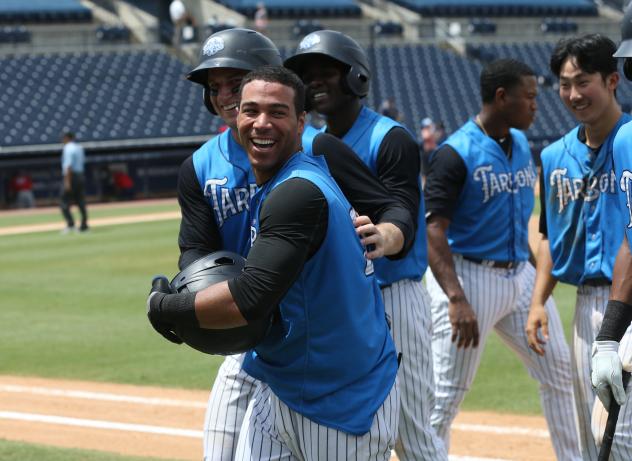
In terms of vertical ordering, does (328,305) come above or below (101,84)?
above


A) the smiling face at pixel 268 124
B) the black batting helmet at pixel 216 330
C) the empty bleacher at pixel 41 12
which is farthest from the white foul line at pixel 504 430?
the empty bleacher at pixel 41 12

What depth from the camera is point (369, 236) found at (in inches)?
133

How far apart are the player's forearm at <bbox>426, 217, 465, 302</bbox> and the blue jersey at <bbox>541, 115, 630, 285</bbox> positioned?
0.58m

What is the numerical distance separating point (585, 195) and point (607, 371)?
1158mm

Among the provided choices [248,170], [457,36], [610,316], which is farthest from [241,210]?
[457,36]

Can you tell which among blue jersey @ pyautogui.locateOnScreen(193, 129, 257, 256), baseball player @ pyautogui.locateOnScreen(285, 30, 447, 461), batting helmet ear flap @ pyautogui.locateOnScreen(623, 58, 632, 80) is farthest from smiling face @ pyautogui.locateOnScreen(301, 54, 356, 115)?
batting helmet ear flap @ pyautogui.locateOnScreen(623, 58, 632, 80)

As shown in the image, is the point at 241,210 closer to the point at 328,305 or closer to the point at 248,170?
the point at 248,170

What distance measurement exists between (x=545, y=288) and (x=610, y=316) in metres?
1.14

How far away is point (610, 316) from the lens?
3.89m

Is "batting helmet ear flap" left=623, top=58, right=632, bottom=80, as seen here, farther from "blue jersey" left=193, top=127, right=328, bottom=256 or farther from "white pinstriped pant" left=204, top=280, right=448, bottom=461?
"white pinstriped pant" left=204, top=280, right=448, bottom=461

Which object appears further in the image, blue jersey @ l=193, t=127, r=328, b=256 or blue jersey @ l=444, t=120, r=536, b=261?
blue jersey @ l=444, t=120, r=536, b=261

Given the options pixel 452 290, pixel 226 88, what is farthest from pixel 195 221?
pixel 452 290

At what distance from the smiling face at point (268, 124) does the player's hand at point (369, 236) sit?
0.98 ft

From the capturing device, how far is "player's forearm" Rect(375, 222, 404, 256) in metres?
3.65
